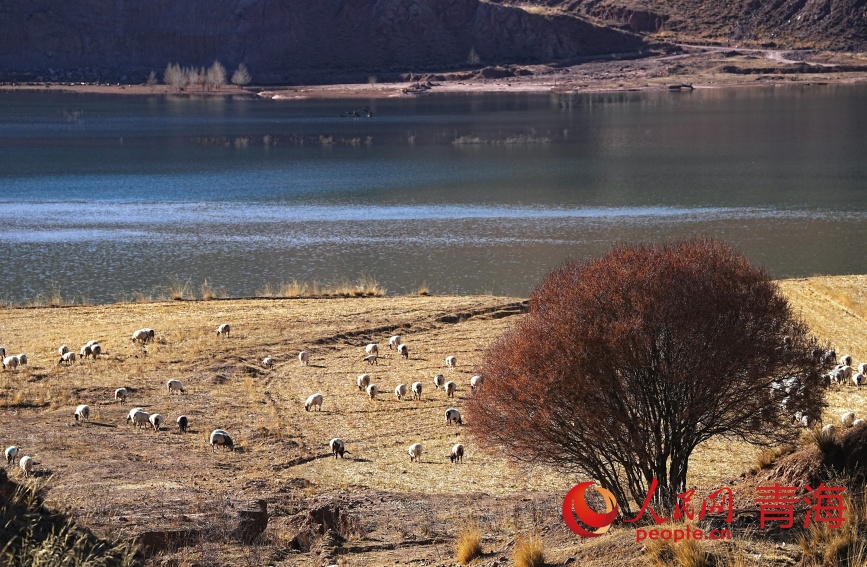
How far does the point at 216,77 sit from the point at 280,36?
44.2 ft

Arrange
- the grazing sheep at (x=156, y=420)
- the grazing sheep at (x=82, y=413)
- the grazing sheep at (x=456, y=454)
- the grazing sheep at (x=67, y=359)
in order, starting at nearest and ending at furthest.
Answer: the grazing sheep at (x=456, y=454)
the grazing sheep at (x=156, y=420)
the grazing sheep at (x=82, y=413)
the grazing sheep at (x=67, y=359)

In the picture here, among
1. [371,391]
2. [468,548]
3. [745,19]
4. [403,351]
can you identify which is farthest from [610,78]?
[468,548]

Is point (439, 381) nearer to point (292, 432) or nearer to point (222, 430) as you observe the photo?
point (292, 432)

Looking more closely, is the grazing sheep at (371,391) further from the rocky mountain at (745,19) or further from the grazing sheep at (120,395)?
the rocky mountain at (745,19)

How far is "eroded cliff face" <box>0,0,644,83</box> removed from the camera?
125562 millimetres

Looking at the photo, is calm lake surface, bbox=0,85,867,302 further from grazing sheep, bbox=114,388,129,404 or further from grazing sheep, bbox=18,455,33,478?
grazing sheep, bbox=18,455,33,478

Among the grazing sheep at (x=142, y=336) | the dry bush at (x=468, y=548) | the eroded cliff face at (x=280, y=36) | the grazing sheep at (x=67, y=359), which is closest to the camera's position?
the dry bush at (x=468, y=548)

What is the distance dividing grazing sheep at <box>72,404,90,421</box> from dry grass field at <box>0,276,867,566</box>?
0.39 feet

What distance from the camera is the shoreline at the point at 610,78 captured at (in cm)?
10638

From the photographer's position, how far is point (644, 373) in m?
10.5

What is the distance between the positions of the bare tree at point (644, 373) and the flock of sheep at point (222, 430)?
3.93m

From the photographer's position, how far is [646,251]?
451 inches

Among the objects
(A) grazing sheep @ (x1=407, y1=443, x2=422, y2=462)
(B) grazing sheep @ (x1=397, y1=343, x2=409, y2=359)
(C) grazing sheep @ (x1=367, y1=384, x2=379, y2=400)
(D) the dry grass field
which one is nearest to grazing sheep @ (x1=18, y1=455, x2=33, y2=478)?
(D) the dry grass field

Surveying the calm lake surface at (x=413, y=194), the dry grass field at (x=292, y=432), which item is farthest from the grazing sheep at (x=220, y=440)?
the calm lake surface at (x=413, y=194)
